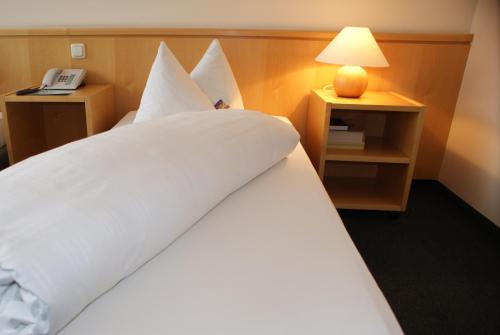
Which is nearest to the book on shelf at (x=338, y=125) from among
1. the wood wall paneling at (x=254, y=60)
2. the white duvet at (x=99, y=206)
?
the wood wall paneling at (x=254, y=60)

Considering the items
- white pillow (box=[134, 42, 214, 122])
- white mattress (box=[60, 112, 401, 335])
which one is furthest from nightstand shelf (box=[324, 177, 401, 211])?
white mattress (box=[60, 112, 401, 335])

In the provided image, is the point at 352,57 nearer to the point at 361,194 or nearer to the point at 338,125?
the point at 338,125

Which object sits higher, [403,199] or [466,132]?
[466,132]

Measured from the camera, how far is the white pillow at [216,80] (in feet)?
5.59

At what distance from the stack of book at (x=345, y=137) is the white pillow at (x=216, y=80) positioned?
0.56m

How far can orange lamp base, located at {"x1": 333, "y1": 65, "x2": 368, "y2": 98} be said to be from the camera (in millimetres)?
1924

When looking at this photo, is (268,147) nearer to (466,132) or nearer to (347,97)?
(347,97)

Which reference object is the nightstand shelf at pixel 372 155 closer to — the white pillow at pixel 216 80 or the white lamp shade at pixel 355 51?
the white lamp shade at pixel 355 51

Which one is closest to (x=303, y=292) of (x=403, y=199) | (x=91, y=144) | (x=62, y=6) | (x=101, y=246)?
(x=101, y=246)

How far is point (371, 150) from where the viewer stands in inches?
78.3

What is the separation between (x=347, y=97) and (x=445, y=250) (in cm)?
87

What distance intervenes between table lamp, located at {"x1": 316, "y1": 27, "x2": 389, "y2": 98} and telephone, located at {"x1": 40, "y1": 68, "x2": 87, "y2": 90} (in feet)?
4.13

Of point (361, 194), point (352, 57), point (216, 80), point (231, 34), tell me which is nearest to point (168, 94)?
point (216, 80)

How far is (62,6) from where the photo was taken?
206 centimetres
